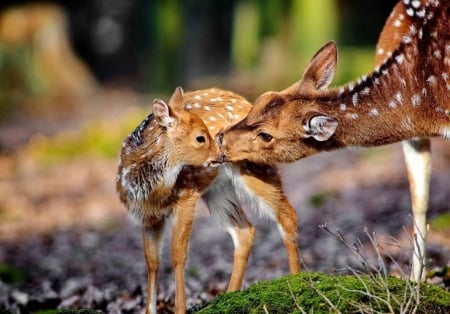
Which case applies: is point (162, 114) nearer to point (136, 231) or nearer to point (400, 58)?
point (400, 58)

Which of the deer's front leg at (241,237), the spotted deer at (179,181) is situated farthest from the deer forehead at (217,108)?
the deer's front leg at (241,237)

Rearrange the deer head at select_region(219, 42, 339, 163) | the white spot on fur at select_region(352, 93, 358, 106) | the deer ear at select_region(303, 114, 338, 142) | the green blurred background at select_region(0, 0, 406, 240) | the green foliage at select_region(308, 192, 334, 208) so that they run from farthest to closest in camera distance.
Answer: the green blurred background at select_region(0, 0, 406, 240) → the green foliage at select_region(308, 192, 334, 208) → the white spot on fur at select_region(352, 93, 358, 106) → the deer head at select_region(219, 42, 339, 163) → the deer ear at select_region(303, 114, 338, 142)

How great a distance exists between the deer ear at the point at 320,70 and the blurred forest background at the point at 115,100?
2.30m

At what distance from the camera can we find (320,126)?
19.6ft

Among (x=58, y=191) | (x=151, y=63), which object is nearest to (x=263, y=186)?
(x=58, y=191)

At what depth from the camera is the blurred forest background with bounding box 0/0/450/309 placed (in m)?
11.0

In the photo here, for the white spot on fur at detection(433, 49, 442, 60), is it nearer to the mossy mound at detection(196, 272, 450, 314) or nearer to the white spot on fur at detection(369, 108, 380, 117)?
the white spot on fur at detection(369, 108, 380, 117)

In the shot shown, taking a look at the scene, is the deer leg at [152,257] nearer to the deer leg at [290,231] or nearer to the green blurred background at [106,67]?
the deer leg at [290,231]

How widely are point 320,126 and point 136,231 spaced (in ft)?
20.5

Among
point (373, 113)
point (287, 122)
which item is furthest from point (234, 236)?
point (373, 113)

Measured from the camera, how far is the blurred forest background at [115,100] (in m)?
11.0

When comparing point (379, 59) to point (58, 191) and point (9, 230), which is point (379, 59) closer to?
point (9, 230)

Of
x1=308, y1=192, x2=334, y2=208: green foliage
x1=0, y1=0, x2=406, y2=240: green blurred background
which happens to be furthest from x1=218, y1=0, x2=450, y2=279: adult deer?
x1=0, y1=0, x2=406, y2=240: green blurred background

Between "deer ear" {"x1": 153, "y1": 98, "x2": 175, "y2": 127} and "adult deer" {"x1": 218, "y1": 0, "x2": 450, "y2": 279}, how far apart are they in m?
0.46
